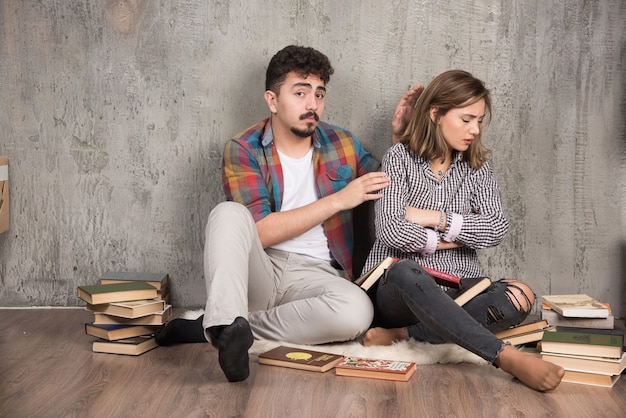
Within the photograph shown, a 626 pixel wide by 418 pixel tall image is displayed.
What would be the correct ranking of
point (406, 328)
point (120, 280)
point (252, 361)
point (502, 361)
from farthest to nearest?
point (120, 280), point (406, 328), point (252, 361), point (502, 361)

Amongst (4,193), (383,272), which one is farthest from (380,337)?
(4,193)

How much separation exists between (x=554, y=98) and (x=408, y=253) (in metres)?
1.03

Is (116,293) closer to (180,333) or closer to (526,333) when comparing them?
(180,333)

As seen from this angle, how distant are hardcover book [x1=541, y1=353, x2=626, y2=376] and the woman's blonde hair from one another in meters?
0.84

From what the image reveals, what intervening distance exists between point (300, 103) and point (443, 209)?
0.69m

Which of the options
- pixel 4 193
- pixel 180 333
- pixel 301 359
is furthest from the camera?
pixel 4 193

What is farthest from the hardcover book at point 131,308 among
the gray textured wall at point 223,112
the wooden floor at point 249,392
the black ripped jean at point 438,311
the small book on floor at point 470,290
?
the small book on floor at point 470,290

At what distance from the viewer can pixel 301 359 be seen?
257 cm

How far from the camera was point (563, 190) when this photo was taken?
3.37 metres

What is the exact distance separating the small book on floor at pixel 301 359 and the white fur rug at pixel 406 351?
0.10 metres

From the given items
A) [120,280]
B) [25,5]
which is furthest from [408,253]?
[25,5]

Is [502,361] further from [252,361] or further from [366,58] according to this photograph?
[366,58]

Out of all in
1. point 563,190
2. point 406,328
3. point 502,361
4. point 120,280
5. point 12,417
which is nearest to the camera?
point 12,417

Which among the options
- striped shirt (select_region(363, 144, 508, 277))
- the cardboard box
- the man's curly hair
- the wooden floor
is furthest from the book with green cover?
the cardboard box
